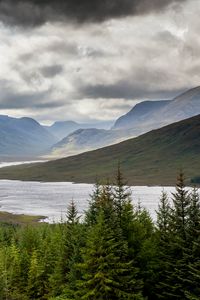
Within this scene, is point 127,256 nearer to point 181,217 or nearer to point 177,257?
point 177,257

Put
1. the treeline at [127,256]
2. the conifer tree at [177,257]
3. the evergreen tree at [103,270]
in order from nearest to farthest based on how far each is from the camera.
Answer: the evergreen tree at [103,270]
the treeline at [127,256]
the conifer tree at [177,257]

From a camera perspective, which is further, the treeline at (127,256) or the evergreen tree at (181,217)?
the evergreen tree at (181,217)

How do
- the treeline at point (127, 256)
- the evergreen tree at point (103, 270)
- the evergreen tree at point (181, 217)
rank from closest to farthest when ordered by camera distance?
the evergreen tree at point (103, 270) → the treeline at point (127, 256) → the evergreen tree at point (181, 217)

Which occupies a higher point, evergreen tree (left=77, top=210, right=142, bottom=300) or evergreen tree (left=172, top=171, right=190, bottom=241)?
evergreen tree (left=172, top=171, right=190, bottom=241)

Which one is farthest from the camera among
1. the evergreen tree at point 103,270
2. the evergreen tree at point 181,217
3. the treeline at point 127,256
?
the evergreen tree at point 181,217

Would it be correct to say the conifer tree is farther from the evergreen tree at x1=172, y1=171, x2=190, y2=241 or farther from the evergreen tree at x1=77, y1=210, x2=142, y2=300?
the evergreen tree at x1=77, y1=210, x2=142, y2=300

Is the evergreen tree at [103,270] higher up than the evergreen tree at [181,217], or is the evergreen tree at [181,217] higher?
the evergreen tree at [181,217]

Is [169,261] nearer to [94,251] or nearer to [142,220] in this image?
[94,251]


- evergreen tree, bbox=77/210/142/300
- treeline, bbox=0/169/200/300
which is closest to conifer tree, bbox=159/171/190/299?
treeline, bbox=0/169/200/300

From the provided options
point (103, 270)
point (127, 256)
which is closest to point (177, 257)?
point (127, 256)

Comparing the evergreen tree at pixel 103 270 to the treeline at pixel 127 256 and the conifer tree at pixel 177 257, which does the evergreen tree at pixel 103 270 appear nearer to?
the treeline at pixel 127 256

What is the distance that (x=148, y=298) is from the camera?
4516 centimetres

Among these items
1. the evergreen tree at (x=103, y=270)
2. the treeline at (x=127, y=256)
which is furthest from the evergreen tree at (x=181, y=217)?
the evergreen tree at (x=103, y=270)

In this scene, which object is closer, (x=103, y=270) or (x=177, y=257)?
(x=103, y=270)
